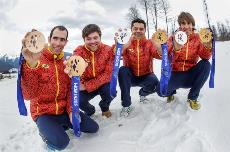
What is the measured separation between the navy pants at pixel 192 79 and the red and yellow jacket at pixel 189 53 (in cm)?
9

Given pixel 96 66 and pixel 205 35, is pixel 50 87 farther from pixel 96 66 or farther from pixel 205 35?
pixel 205 35

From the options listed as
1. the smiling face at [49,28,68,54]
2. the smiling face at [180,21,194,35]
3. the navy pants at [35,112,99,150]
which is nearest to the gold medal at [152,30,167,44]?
the smiling face at [180,21,194,35]

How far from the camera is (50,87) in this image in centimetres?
400

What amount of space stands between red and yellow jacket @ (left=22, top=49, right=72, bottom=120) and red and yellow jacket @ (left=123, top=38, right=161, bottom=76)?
113 cm

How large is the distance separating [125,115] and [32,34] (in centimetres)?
192

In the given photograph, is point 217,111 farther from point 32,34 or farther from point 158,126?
point 32,34

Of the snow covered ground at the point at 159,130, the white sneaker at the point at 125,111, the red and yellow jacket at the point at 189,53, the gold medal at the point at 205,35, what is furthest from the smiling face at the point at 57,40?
the gold medal at the point at 205,35

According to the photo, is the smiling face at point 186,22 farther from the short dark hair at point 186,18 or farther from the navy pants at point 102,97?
the navy pants at point 102,97

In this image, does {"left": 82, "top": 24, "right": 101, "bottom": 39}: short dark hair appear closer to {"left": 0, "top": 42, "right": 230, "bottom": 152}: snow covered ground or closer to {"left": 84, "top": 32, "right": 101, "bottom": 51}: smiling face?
{"left": 84, "top": 32, "right": 101, "bottom": 51}: smiling face

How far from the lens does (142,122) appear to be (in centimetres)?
436

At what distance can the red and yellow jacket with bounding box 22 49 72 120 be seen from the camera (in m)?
3.95

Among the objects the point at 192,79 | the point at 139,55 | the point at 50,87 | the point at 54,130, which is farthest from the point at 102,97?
the point at 192,79

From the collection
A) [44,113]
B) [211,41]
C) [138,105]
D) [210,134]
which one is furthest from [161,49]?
[44,113]

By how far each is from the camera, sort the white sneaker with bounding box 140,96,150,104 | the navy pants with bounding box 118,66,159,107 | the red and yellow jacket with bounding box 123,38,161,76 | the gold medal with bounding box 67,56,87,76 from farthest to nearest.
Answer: the white sneaker with bounding box 140,96,150,104 → the red and yellow jacket with bounding box 123,38,161,76 → the navy pants with bounding box 118,66,159,107 → the gold medal with bounding box 67,56,87,76
